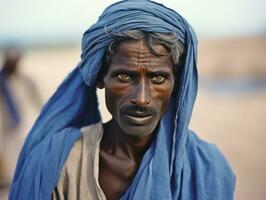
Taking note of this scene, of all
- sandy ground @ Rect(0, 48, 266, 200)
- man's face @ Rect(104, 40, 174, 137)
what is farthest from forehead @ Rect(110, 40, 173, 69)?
sandy ground @ Rect(0, 48, 266, 200)

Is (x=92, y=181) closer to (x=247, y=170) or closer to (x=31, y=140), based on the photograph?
(x=31, y=140)

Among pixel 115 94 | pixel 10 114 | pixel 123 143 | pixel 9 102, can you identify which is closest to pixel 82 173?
pixel 123 143

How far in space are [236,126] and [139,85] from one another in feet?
25.1

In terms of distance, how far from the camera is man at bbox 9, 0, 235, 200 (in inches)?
115

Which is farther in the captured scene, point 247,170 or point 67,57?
point 67,57

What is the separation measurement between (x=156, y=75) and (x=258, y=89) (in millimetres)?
11422

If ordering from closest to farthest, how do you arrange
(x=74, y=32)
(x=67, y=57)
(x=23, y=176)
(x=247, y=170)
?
(x=23, y=176) → (x=247, y=170) → (x=67, y=57) → (x=74, y=32)

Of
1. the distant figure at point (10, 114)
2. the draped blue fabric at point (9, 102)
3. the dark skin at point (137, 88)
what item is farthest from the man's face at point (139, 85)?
the draped blue fabric at point (9, 102)

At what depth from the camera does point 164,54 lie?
2934 millimetres

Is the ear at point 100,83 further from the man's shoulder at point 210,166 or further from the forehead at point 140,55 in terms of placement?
the man's shoulder at point 210,166

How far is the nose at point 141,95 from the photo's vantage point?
2863 millimetres

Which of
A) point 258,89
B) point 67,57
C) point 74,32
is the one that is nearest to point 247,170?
point 258,89

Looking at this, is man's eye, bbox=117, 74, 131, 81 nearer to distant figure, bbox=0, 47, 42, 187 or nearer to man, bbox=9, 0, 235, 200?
man, bbox=9, 0, 235, 200

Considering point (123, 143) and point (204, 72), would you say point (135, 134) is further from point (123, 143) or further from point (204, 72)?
point (204, 72)
